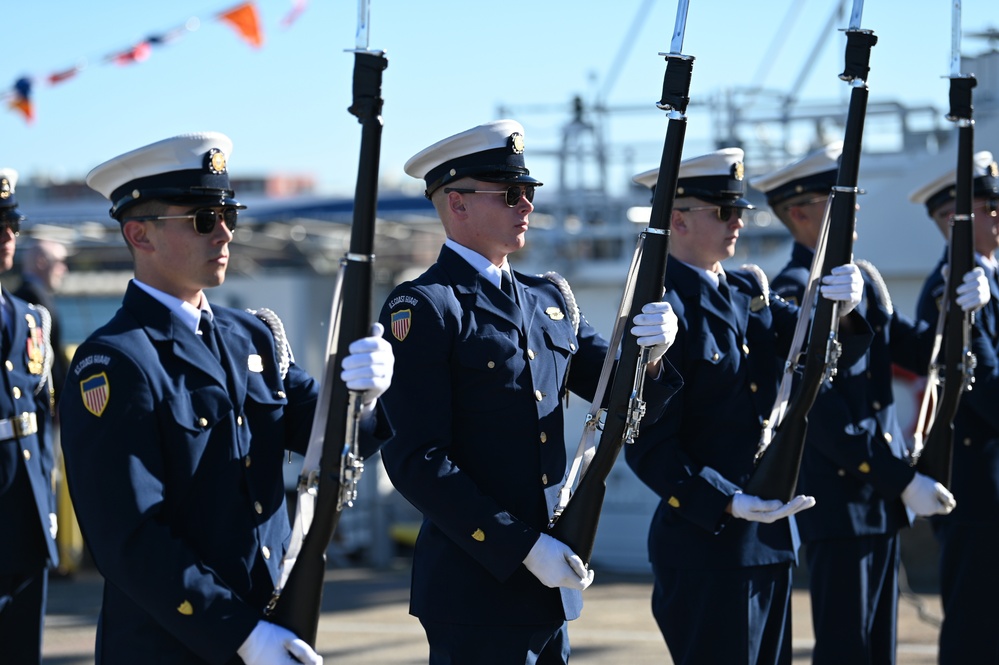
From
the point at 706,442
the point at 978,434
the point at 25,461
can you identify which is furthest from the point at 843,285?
the point at 25,461

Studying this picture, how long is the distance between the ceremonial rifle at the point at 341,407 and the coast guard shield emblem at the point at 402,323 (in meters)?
0.52

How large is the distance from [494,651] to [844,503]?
183cm

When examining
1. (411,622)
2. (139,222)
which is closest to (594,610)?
(411,622)

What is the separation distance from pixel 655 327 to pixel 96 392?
4.39 ft

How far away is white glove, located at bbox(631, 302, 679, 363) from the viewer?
3.26 m

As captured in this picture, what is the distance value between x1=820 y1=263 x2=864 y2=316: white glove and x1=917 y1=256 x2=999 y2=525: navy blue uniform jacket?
4.49 ft

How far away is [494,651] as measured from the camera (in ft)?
10.5

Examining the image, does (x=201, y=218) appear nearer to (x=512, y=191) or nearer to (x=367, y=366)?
(x=367, y=366)

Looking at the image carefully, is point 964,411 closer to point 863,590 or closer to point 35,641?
point 863,590

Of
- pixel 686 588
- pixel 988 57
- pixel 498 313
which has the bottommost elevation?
pixel 686 588

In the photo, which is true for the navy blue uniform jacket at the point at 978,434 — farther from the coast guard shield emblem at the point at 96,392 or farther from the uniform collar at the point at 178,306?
the coast guard shield emblem at the point at 96,392

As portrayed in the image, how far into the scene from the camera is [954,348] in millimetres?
4727

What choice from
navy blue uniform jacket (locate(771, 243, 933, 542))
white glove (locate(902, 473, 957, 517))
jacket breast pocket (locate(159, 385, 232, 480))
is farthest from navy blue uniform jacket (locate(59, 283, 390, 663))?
white glove (locate(902, 473, 957, 517))

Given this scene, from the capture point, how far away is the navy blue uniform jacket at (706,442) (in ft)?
12.6
